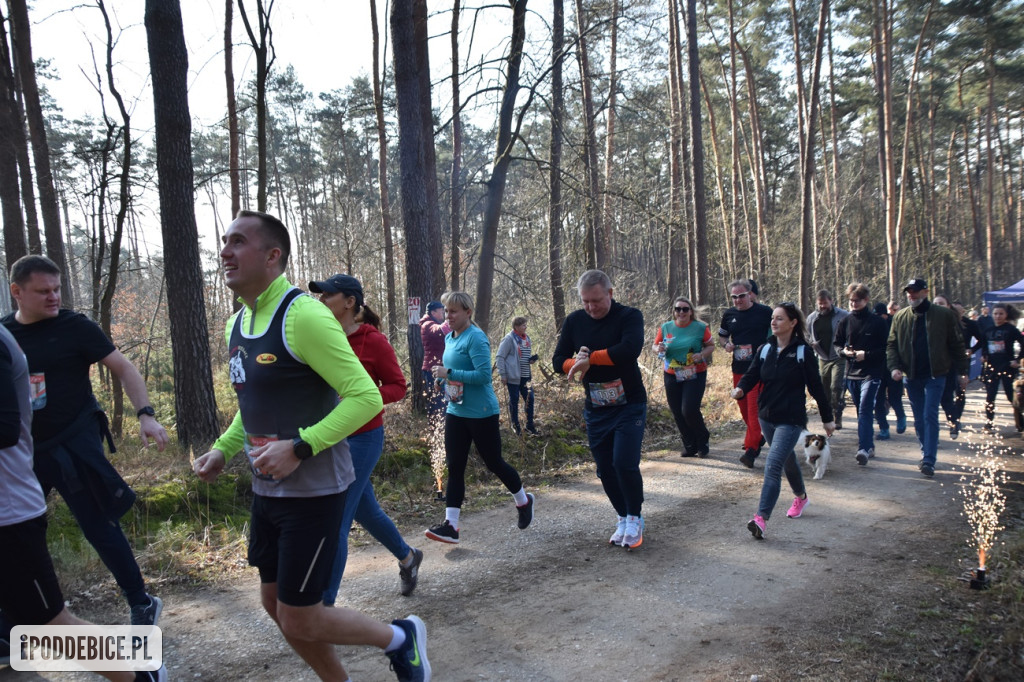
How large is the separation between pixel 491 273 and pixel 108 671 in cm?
1062

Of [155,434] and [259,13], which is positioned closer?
[155,434]

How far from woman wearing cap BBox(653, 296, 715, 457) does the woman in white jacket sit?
240 cm

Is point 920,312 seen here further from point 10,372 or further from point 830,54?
point 830,54

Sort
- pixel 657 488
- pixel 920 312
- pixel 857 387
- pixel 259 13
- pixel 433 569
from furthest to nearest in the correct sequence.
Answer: pixel 259 13
pixel 857 387
pixel 920 312
pixel 657 488
pixel 433 569

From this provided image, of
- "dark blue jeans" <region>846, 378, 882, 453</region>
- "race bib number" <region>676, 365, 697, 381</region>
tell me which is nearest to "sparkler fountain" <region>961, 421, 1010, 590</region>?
"dark blue jeans" <region>846, 378, 882, 453</region>

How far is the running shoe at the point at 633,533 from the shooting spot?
542cm

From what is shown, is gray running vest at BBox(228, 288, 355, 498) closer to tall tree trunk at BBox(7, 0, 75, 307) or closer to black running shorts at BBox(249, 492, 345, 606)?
black running shorts at BBox(249, 492, 345, 606)

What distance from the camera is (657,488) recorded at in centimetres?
744

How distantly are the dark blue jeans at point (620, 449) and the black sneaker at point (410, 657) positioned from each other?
2.50 meters

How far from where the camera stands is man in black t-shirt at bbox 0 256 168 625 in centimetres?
363

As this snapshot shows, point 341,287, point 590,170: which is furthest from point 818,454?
point 590,170

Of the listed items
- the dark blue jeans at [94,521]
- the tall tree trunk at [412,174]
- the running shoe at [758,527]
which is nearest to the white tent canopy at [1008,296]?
the tall tree trunk at [412,174]

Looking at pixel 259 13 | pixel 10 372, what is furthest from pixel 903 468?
pixel 259 13

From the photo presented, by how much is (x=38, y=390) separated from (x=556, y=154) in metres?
12.6
